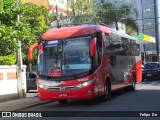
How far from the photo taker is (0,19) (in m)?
20.7

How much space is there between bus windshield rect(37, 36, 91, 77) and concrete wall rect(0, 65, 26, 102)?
327cm

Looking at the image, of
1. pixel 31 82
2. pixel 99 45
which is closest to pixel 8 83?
pixel 99 45

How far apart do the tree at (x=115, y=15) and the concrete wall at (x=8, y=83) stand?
25.5 m

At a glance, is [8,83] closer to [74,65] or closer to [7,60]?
[7,60]

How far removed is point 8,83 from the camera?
2070cm

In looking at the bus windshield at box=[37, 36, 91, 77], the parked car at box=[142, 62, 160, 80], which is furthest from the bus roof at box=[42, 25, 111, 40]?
the parked car at box=[142, 62, 160, 80]

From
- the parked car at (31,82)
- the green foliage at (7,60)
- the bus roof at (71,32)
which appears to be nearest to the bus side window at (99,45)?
the bus roof at (71,32)

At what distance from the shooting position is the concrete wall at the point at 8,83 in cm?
2009

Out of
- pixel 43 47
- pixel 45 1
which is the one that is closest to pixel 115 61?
pixel 43 47

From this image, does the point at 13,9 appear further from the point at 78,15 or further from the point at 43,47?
the point at 78,15

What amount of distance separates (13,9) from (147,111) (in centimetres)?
931

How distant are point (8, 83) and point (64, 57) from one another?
470cm

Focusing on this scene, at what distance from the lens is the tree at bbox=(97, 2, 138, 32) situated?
46.3 meters

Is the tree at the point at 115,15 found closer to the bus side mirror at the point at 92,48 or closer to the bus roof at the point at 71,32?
the bus roof at the point at 71,32
